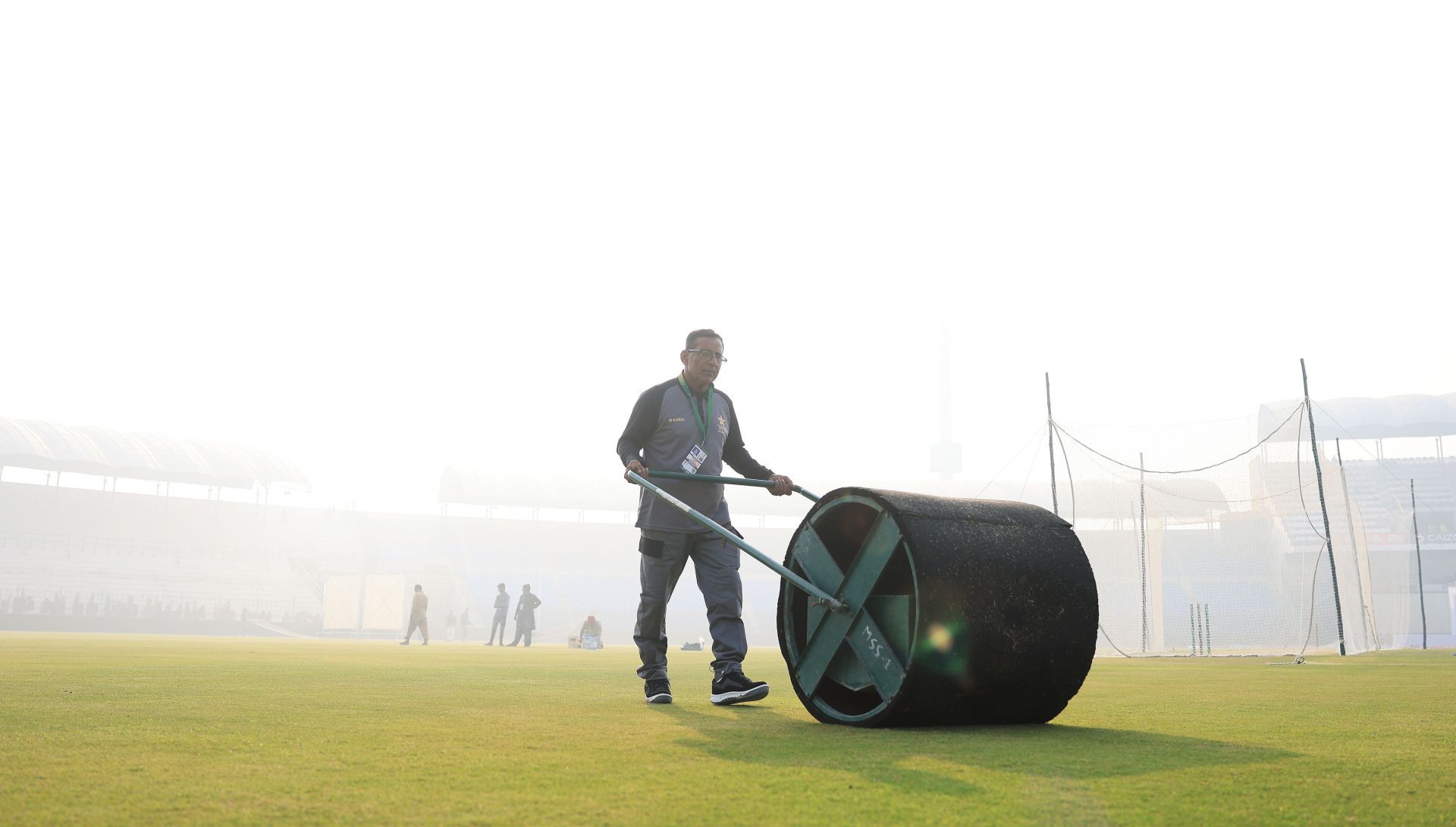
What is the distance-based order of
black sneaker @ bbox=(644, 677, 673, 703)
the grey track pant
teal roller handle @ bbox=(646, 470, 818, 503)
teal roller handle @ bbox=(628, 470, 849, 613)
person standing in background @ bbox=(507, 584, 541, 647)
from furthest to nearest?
person standing in background @ bbox=(507, 584, 541, 647) → the grey track pant → black sneaker @ bbox=(644, 677, 673, 703) → teal roller handle @ bbox=(646, 470, 818, 503) → teal roller handle @ bbox=(628, 470, 849, 613)

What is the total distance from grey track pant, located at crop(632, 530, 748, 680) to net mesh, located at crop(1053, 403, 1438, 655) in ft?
45.2

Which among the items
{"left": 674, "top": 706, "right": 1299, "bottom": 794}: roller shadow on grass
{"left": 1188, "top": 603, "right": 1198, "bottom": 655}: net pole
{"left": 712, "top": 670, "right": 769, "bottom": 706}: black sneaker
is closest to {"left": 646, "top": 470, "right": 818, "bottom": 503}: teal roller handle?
{"left": 712, "top": 670, "right": 769, "bottom": 706}: black sneaker

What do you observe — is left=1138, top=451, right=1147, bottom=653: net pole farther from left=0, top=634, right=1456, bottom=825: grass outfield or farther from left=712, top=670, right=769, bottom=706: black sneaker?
left=712, top=670, right=769, bottom=706: black sneaker

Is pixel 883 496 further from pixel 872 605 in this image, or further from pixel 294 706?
pixel 294 706

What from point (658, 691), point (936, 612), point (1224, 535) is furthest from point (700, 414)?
point (1224, 535)

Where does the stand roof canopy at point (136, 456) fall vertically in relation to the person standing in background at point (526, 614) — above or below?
above

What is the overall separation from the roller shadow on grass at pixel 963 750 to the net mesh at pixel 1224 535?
14616mm

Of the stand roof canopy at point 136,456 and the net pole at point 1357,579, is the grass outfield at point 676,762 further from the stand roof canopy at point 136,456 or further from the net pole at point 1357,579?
the stand roof canopy at point 136,456

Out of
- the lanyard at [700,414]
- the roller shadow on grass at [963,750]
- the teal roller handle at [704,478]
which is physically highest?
the lanyard at [700,414]

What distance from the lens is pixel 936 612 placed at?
143 inches

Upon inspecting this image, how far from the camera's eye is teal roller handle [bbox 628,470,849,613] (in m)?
4.18

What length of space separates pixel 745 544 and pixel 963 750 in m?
1.72

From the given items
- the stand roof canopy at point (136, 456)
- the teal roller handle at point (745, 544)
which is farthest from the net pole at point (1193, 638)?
the stand roof canopy at point (136, 456)

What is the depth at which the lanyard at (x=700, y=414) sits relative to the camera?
580cm
